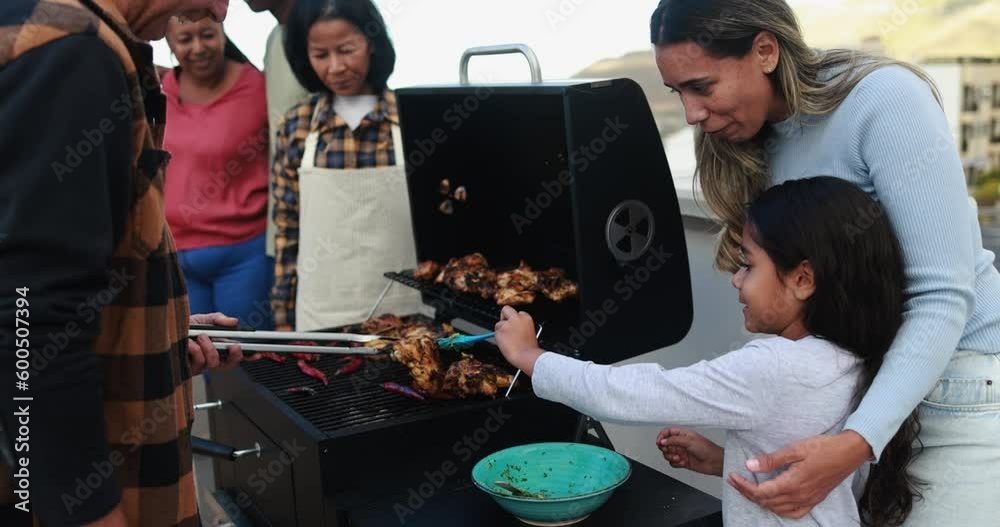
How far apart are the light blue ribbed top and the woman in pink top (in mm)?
2303

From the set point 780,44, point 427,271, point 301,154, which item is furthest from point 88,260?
point 301,154

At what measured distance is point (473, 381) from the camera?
76.7 inches

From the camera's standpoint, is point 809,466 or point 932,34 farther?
point 932,34

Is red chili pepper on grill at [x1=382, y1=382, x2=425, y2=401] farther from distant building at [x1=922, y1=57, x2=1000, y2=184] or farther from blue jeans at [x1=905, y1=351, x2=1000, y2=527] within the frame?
distant building at [x1=922, y1=57, x2=1000, y2=184]

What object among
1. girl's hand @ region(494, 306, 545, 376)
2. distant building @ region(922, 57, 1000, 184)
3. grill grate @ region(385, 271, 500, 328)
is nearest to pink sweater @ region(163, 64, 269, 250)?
grill grate @ region(385, 271, 500, 328)

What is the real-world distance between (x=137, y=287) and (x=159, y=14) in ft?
1.31

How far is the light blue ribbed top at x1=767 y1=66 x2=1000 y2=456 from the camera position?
139 centimetres

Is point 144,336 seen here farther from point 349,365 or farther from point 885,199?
point 885,199

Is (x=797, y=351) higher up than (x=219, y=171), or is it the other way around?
(x=219, y=171)

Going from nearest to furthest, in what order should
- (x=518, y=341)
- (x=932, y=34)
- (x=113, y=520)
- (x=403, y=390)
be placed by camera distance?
1. (x=113, y=520)
2. (x=518, y=341)
3. (x=403, y=390)
4. (x=932, y=34)

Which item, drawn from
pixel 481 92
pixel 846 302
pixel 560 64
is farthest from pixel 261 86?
pixel 846 302

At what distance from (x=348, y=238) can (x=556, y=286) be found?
3.13 ft

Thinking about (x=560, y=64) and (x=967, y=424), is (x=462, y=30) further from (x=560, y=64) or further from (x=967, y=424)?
(x=967, y=424)

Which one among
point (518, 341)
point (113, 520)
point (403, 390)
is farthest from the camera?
point (403, 390)
